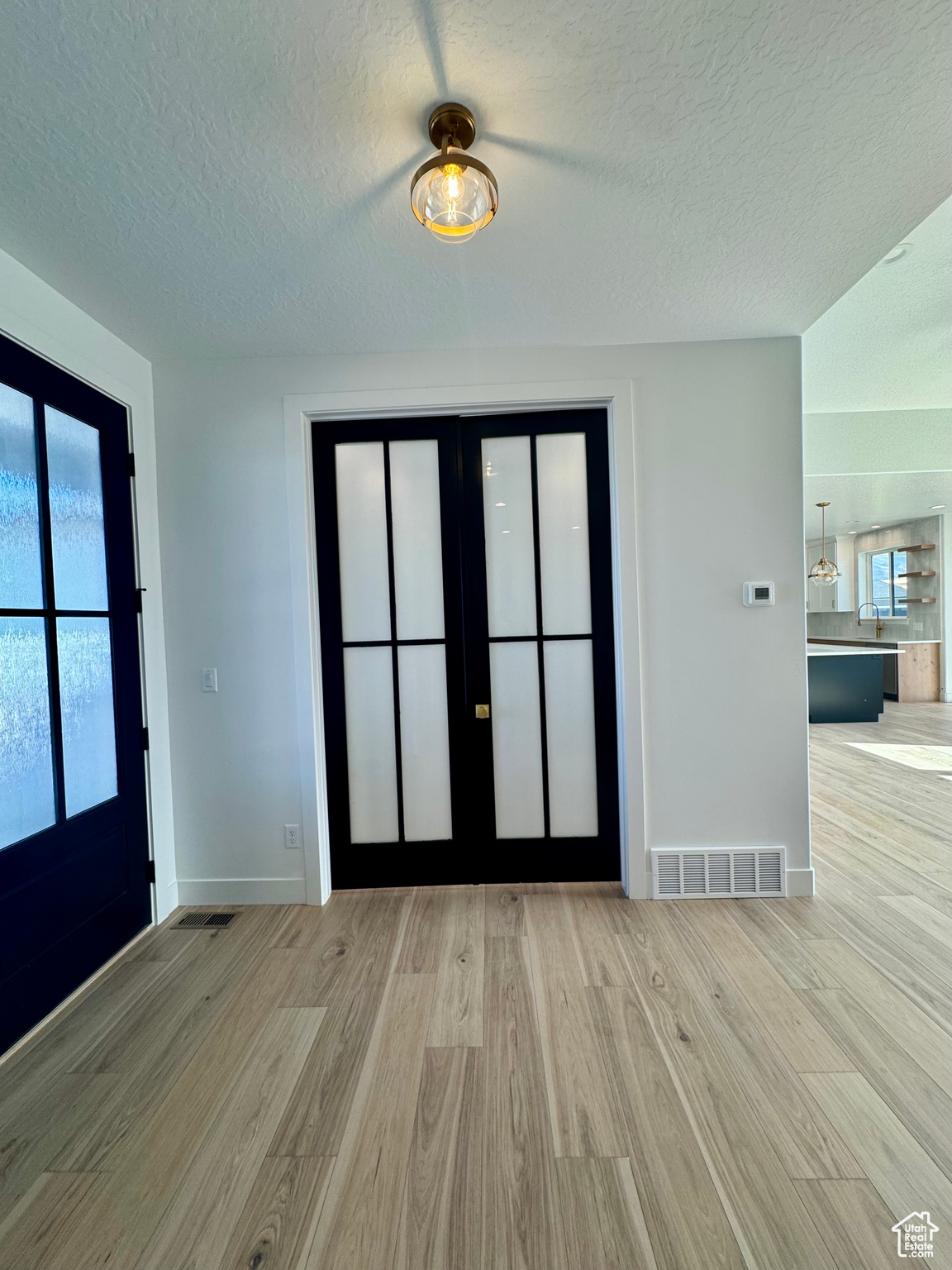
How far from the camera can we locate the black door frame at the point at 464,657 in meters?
2.96

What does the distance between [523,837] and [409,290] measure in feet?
8.24

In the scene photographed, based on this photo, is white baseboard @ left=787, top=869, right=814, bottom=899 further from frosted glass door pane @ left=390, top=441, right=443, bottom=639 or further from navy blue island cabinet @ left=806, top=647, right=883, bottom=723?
navy blue island cabinet @ left=806, top=647, right=883, bottom=723

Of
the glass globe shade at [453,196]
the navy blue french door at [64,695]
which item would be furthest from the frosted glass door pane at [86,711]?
the glass globe shade at [453,196]

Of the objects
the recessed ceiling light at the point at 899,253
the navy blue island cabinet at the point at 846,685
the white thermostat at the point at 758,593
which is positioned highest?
the recessed ceiling light at the point at 899,253

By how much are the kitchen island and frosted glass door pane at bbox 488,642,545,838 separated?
532cm

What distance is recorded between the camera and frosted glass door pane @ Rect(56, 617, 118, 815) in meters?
2.28

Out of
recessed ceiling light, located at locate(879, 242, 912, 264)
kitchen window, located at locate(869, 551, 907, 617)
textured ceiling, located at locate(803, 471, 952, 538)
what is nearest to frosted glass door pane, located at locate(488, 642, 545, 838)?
recessed ceiling light, located at locate(879, 242, 912, 264)

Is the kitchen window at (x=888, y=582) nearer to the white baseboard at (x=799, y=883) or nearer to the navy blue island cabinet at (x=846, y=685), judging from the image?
the navy blue island cabinet at (x=846, y=685)

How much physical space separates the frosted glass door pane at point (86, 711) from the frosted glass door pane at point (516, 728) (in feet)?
5.59

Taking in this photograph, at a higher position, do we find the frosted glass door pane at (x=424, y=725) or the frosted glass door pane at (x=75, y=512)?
the frosted glass door pane at (x=75, y=512)

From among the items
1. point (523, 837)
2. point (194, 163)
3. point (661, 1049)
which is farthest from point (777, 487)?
point (194, 163)

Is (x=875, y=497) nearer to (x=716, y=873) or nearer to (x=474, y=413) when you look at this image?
(x=716, y=873)

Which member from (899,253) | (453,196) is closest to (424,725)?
(453,196)

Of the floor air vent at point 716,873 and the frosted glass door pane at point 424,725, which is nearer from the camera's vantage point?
the floor air vent at point 716,873
